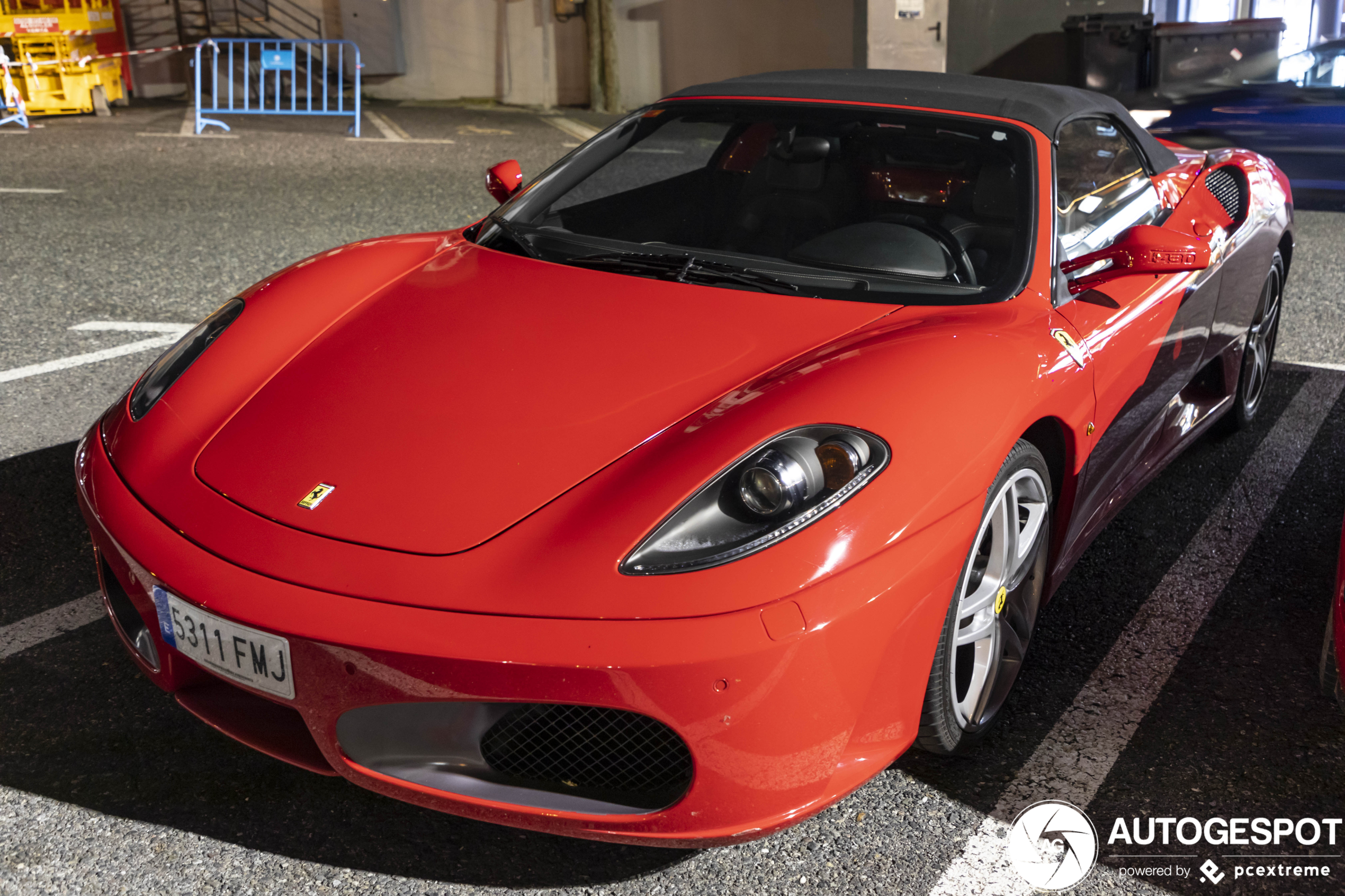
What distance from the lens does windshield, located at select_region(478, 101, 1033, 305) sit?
99.7 inches

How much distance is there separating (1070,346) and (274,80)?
603 inches

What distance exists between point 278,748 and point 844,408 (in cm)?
110

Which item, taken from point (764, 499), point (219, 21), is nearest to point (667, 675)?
point (764, 499)

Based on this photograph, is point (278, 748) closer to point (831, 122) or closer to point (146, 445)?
A: point (146, 445)

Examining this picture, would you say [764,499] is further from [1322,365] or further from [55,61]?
[55,61]

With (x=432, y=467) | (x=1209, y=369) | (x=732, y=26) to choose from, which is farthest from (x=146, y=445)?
(x=732, y=26)

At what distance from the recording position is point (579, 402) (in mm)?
2096

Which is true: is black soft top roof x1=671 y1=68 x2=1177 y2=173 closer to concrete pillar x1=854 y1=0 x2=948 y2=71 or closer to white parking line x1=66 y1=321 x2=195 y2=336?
white parking line x1=66 y1=321 x2=195 y2=336

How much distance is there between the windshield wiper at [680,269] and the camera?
250 cm

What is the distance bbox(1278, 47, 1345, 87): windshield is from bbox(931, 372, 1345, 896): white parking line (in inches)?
191

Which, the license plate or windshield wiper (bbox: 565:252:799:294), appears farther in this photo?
windshield wiper (bbox: 565:252:799:294)

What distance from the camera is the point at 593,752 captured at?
5.77 ft

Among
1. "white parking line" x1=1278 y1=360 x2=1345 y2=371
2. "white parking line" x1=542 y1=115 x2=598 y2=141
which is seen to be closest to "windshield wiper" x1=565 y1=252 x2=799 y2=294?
"white parking line" x1=1278 y1=360 x2=1345 y2=371

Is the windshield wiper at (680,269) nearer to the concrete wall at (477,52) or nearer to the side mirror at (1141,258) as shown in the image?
the side mirror at (1141,258)
